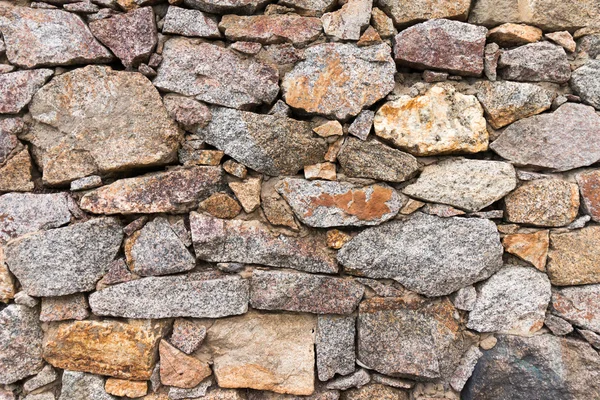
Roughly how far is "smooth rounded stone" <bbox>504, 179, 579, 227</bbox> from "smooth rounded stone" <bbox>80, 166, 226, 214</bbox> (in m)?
1.51

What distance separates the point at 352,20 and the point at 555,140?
1157 mm

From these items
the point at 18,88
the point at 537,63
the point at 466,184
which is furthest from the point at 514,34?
the point at 18,88

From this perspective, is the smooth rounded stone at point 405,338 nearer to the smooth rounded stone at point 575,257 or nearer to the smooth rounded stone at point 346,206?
the smooth rounded stone at point 346,206

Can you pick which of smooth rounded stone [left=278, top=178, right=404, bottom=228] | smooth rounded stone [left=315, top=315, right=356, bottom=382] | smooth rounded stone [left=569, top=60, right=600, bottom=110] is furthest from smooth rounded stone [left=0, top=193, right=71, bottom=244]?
smooth rounded stone [left=569, top=60, right=600, bottom=110]

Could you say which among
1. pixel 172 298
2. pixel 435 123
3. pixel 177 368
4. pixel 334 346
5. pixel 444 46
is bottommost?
pixel 177 368

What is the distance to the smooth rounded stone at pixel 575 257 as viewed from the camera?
6.23ft

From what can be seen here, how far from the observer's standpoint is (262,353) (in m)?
1.94

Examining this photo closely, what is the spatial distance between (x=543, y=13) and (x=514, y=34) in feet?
0.65

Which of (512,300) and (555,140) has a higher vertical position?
(555,140)

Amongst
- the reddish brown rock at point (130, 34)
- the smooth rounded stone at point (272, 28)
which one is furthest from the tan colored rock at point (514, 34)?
the reddish brown rock at point (130, 34)

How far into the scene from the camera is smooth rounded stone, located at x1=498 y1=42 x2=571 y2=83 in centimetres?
191

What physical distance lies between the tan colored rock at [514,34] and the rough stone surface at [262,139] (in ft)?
3.38

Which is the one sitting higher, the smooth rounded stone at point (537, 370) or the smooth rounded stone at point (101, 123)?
the smooth rounded stone at point (101, 123)

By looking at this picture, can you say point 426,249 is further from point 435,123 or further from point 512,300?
point 435,123
